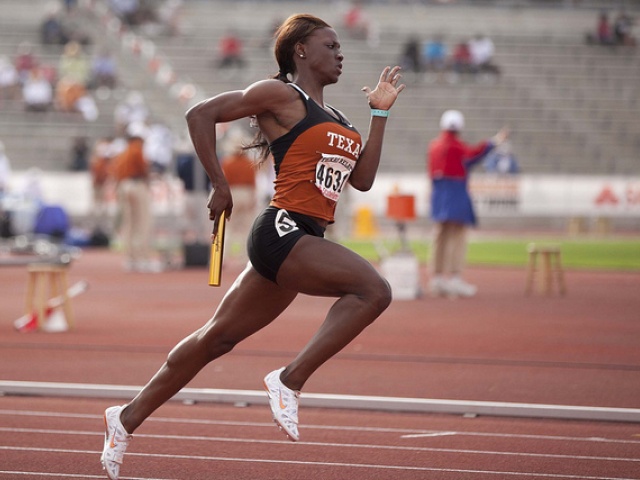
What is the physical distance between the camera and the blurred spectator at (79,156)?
3725 cm

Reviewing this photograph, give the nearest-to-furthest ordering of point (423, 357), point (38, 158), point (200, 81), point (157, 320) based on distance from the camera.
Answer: point (423, 357)
point (157, 320)
point (38, 158)
point (200, 81)

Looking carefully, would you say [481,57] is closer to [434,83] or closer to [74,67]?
[434,83]

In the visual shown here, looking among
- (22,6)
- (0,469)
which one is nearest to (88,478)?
(0,469)

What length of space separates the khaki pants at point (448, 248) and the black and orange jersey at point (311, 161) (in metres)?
11.5

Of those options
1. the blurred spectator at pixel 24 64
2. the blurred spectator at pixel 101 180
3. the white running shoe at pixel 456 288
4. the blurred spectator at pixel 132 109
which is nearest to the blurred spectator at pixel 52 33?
the blurred spectator at pixel 24 64

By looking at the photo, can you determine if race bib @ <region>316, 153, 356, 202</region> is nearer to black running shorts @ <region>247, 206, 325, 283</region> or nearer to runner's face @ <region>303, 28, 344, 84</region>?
black running shorts @ <region>247, 206, 325, 283</region>

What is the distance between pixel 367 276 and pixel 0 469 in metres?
2.25

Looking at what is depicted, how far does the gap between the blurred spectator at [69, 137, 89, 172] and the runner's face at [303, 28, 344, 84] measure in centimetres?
3164

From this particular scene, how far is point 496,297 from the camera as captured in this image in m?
17.7

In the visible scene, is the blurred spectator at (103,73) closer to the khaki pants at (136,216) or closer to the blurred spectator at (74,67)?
the blurred spectator at (74,67)

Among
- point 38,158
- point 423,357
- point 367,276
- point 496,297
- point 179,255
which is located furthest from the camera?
point 38,158

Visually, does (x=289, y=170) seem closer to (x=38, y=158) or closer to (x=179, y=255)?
(x=179, y=255)

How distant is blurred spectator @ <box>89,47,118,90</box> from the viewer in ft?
135

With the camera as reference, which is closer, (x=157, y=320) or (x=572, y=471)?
(x=572, y=471)
